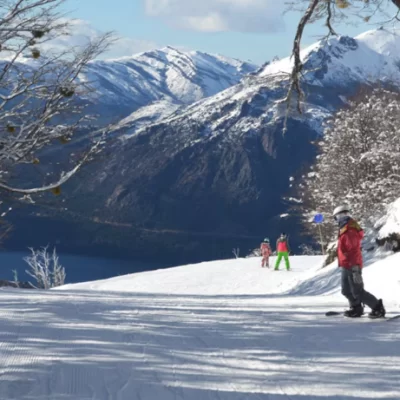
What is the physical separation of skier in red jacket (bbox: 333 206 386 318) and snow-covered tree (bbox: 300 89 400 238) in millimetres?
18854

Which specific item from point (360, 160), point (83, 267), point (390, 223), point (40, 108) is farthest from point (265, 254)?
point (83, 267)

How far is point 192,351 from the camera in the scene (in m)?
7.30

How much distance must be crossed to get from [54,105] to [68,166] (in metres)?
1.44

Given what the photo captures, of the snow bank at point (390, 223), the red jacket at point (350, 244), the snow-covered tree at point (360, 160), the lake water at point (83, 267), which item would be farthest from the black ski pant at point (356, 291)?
the lake water at point (83, 267)

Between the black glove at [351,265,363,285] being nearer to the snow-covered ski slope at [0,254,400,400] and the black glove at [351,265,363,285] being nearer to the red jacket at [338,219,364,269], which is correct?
the red jacket at [338,219,364,269]

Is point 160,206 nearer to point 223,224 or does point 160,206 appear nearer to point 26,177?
Result: point 223,224

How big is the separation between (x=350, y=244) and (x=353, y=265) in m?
0.30

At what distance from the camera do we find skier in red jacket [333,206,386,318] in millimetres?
9143

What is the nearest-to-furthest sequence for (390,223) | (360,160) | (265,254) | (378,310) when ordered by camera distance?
(378,310) < (390,223) < (360,160) < (265,254)

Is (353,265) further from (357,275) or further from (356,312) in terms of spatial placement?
(356,312)

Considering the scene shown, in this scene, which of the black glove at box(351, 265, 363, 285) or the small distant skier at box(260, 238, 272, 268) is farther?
the small distant skier at box(260, 238, 272, 268)

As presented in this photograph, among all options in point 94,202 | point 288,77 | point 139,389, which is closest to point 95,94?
point 288,77

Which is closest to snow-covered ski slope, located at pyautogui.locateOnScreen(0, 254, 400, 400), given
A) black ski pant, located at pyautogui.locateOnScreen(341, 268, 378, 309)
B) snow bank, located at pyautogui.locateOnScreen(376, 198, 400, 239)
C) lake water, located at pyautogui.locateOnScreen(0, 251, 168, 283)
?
black ski pant, located at pyautogui.locateOnScreen(341, 268, 378, 309)

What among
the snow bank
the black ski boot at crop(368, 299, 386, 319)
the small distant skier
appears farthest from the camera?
the small distant skier
